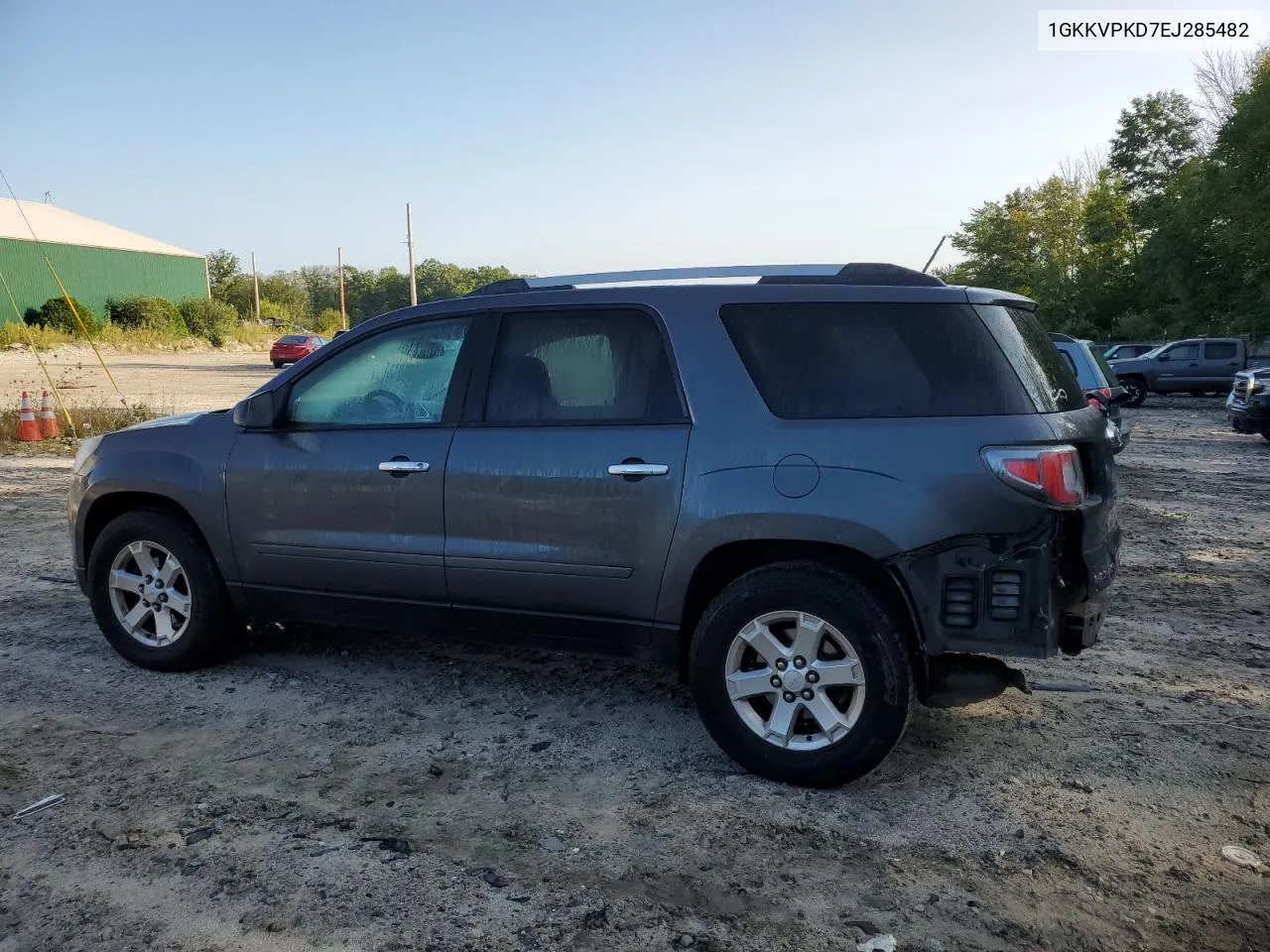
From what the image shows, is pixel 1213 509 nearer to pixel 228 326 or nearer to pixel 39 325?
pixel 39 325

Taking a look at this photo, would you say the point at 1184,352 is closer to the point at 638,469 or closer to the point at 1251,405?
the point at 1251,405

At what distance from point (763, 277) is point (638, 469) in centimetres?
92

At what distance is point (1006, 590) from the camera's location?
11.5 ft

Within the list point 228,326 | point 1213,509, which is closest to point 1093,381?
point 1213,509

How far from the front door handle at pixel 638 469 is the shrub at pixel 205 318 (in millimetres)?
54321

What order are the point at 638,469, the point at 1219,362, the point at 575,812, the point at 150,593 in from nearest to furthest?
1. the point at 575,812
2. the point at 638,469
3. the point at 150,593
4. the point at 1219,362

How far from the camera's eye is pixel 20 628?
587 centimetres

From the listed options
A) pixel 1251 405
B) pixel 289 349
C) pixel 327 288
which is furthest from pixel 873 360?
pixel 327 288

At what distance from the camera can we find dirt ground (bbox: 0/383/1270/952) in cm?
290

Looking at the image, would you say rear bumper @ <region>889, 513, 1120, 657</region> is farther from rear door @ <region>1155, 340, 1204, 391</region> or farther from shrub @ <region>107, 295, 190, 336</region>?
shrub @ <region>107, 295, 190, 336</region>

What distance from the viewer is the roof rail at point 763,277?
3.99 metres

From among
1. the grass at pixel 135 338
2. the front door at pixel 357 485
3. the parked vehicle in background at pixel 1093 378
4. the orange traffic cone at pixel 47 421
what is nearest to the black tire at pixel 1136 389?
the parked vehicle in background at pixel 1093 378

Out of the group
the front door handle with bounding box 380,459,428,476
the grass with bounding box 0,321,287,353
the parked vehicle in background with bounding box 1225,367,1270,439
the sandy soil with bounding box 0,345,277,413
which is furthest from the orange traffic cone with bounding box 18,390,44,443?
the grass with bounding box 0,321,287,353

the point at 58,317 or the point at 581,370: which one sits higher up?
the point at 58,317
